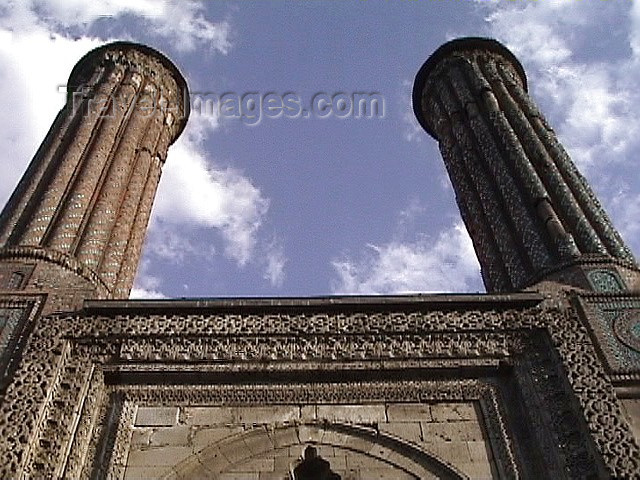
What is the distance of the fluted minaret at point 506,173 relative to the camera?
337 inches

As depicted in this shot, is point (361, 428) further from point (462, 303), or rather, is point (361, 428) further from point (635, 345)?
point (635, 345)

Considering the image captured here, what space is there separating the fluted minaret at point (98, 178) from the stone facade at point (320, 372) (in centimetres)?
4

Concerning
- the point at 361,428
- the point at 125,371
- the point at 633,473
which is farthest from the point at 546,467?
the point at 125,371

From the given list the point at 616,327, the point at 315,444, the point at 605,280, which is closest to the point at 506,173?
the point at 605,280

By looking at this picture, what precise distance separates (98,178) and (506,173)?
4.79m

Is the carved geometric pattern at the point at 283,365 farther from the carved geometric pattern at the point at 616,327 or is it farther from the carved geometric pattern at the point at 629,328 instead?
the carved geometric pattern at the point at 629,328

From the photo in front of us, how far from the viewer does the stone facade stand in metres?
5.70

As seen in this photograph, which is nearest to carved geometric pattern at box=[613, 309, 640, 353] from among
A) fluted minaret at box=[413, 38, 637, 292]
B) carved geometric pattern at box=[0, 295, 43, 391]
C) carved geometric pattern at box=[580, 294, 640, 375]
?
carved geometric pattern at box=[580, 294, 640, 375]

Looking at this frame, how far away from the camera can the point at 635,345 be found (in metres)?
6.62

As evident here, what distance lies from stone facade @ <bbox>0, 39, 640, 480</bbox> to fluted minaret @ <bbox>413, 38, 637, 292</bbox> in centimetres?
6

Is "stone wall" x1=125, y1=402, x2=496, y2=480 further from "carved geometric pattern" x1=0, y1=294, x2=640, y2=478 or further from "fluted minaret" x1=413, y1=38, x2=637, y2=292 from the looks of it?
"fluted minaret" x1=413, y1=38, x2=637, y2=292

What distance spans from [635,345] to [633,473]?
5.01ft

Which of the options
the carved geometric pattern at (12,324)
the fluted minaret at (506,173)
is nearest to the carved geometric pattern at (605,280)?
A: the fluted minaret at (506,173)

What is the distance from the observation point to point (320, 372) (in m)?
6.38
